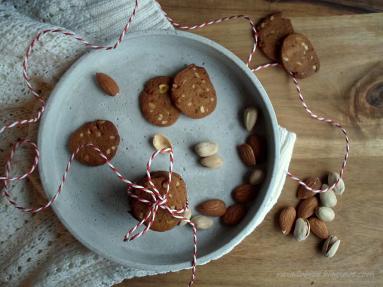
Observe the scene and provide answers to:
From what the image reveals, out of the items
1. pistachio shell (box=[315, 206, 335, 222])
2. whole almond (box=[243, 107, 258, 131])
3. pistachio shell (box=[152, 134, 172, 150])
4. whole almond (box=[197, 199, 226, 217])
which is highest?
pistachio shell (box=[152, 134, 172, 150])

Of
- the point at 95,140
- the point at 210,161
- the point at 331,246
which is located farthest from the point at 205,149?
the point at 331,246

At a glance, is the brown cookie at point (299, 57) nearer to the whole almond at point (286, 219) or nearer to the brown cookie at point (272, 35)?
the brown cookie at point (272, 35)

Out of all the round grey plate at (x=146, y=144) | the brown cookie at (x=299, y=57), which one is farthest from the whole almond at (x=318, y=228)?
the brown cookie at (x=299, y=57)

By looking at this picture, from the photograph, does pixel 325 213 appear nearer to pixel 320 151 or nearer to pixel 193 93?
pixel 320 151

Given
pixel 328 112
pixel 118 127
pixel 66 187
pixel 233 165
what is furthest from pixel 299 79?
pixel 66 187

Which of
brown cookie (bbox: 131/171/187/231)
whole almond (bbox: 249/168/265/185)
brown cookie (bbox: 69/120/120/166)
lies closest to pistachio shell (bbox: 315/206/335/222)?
whole almond (bbox: 249/168/265/185)

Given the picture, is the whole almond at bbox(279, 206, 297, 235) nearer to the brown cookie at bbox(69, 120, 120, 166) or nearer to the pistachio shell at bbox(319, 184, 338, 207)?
the pistachio shell at bbox(319, 184, 338, 207)

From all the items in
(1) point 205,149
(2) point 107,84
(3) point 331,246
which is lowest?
(3) point 331,246
